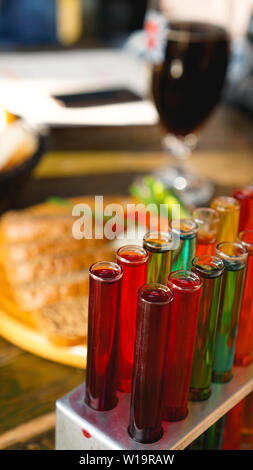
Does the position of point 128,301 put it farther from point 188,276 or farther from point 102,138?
point 102,138

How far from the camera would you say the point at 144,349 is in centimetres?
44

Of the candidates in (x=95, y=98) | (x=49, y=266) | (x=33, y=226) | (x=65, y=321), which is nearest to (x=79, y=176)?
(x=95, y=98)

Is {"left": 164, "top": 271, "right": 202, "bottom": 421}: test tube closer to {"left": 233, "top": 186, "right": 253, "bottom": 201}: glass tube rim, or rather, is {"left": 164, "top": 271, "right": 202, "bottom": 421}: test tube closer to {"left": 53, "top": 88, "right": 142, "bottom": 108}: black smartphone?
{"left": 233, "top": 186, "right": 253, "bottom": 201}: glass tube rim

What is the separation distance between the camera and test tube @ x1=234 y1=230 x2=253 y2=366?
1.74ft

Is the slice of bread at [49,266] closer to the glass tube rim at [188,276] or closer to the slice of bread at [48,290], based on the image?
the slice of bread at [48,290]

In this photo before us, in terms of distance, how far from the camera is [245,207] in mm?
587

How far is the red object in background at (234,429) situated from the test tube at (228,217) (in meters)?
0.17

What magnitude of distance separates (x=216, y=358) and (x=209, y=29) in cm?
73

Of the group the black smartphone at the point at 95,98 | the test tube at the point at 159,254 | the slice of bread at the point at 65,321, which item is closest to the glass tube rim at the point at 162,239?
the test tube at the point at 159,254

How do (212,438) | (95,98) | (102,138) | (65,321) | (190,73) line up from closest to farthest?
(212,438) < (65,321) < (190,73) < (95,98) < (102,138)

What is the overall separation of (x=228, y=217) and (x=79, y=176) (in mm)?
733

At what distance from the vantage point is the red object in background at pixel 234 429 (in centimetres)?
56

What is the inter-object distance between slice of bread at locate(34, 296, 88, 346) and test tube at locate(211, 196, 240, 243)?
0.80 feet

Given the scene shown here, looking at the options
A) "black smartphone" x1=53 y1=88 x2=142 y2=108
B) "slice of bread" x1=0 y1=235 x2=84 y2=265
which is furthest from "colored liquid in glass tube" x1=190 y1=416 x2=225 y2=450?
"black smartphone" x1=53 y1=88 x2=142 y2=108
